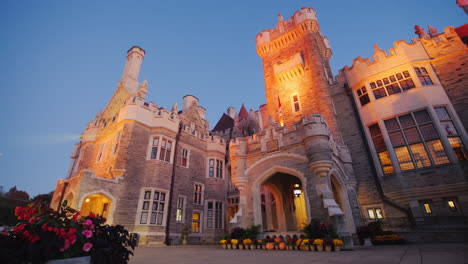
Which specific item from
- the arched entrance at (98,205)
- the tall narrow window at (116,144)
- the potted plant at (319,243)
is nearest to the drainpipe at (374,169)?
the potted plant at (319,243)

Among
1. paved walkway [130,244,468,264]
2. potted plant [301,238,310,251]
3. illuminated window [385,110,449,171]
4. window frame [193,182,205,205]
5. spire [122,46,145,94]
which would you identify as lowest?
paved walkway [130,244,468,264]

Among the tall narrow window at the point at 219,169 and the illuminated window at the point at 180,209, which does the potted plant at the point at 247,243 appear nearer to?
the illuminated window at the point at 180,209

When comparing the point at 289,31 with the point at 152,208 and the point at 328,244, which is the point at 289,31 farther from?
the point at 152,208

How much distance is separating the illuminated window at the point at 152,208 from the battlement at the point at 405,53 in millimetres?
16959

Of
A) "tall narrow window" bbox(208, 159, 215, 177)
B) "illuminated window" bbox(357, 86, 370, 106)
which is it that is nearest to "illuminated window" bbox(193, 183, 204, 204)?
"tall narrow window" bbox(208, 159, 215, 177)

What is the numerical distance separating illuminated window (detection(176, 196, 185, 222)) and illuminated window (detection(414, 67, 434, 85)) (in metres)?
18.5

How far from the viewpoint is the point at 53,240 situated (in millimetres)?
2498

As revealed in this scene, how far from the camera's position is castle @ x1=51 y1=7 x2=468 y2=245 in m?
11.4

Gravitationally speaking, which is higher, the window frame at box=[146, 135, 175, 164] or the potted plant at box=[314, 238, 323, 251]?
the window frame at box=[146, 135, 175, 164]

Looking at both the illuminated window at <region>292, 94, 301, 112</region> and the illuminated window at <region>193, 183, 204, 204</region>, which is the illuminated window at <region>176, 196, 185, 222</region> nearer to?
the illuminated window at <region>193, 183, 204, 204</region>

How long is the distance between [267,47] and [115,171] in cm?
1727

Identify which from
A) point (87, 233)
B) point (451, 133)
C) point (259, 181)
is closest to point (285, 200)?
point (259, 181)

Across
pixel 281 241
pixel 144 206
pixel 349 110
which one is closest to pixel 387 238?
pixel 281 241

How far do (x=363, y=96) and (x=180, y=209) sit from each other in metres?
16.1
